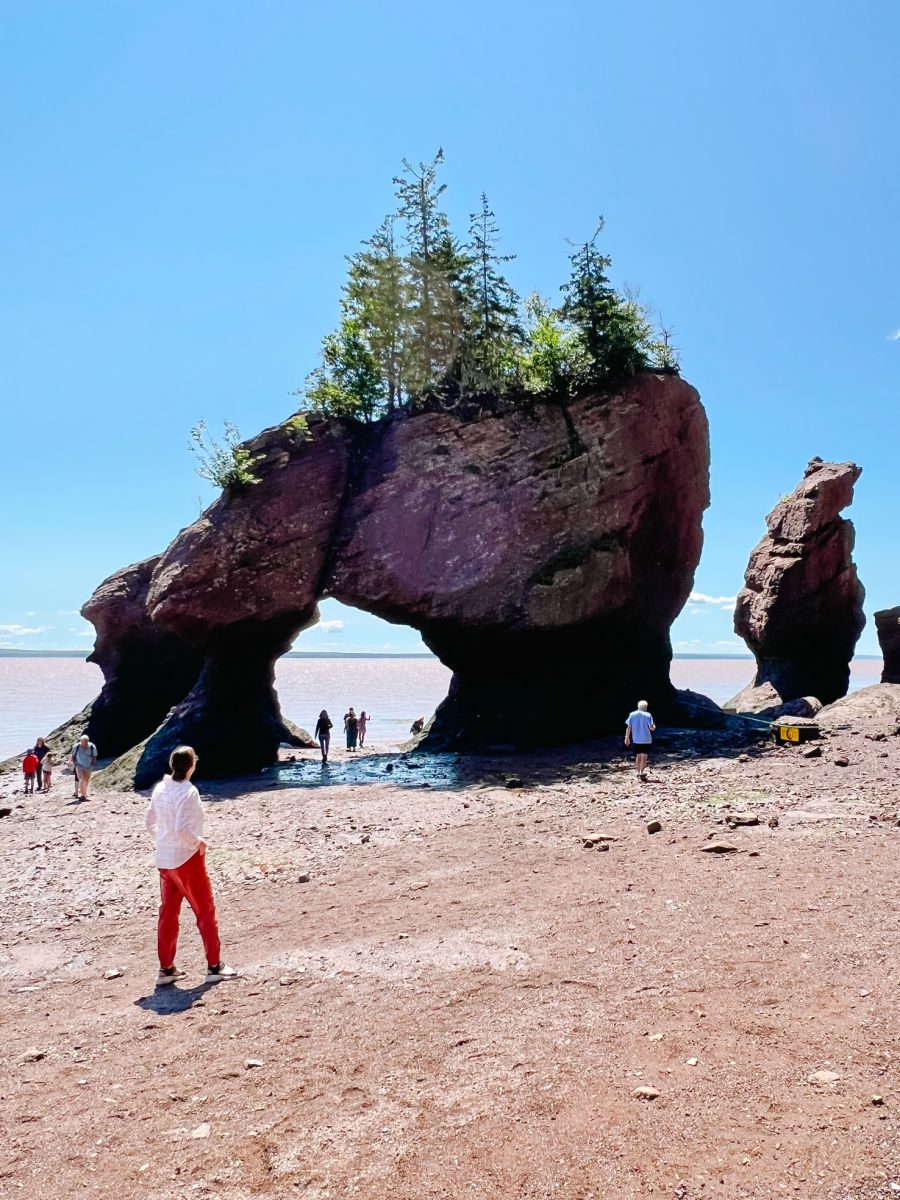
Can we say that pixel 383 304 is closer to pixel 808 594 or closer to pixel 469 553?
pixel 469 553

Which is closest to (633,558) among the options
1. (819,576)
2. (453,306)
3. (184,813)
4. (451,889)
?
(453,306)

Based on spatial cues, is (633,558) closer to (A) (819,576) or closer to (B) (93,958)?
(A) (819,576)

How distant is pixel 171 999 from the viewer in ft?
22.2

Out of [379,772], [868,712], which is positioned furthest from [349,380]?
[868,712]

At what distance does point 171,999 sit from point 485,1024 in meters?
3.01

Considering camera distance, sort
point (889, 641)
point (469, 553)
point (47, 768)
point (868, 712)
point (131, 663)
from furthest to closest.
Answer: point (131, 663)
point (889, 641)
point (47, 768)
point (469, 553)
point (868, 712)

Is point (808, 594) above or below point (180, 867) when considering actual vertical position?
above

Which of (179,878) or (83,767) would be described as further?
(83,767)

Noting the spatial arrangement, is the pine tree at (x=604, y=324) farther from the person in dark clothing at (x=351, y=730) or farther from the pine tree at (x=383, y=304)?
the person in dark clothing at (x=351, y=730)

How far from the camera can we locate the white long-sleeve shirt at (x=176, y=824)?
720 centimetres

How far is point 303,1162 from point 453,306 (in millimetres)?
27251

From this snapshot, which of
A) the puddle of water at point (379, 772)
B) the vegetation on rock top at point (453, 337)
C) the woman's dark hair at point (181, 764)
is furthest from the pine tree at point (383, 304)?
the woman's dark hair at point (181, 764)

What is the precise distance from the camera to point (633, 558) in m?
26.2

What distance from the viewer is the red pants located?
23.5ft
